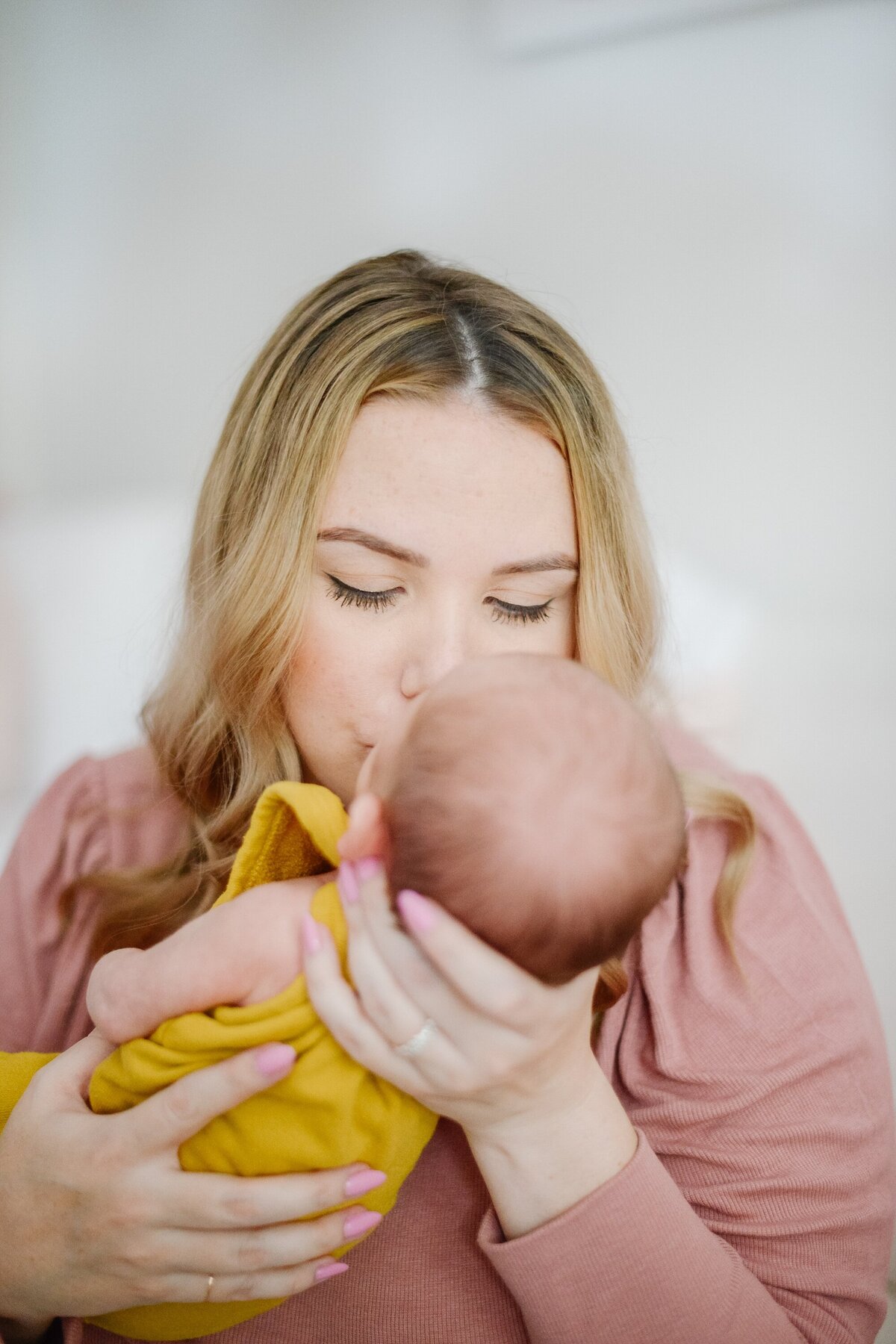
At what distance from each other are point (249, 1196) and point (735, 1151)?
0.59 meters

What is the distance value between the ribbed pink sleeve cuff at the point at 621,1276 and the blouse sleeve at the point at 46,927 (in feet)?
2.75

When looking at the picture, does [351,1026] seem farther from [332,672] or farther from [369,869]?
[332,672]

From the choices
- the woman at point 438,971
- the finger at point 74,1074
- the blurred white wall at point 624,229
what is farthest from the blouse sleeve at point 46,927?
the blurred white wall at point 624,229

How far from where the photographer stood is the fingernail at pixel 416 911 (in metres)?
0.83

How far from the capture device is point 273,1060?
916 mm

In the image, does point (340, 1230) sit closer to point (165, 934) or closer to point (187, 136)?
point (165, 934)

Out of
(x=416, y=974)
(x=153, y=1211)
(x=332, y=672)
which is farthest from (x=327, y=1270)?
(x=332, y=672)

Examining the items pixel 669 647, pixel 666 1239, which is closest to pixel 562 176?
pixel 669 647

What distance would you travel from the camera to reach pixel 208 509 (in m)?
1.56

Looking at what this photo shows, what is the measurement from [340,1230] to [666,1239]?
0.35 m

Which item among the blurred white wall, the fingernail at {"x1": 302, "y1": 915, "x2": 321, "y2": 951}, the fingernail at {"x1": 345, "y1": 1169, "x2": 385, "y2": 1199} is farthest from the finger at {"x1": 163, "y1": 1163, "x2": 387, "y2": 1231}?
the blurred white wall

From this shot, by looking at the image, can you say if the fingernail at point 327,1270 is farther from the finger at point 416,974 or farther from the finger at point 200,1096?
the finger at point 416,974

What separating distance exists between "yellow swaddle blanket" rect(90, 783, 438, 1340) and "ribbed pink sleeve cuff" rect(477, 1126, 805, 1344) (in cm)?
19

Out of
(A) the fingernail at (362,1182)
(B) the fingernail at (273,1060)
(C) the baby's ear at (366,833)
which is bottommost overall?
(A) the fingernail at (362,1182)
